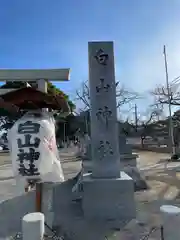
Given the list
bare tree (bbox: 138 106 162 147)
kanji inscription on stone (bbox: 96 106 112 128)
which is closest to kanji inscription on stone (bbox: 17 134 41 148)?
kanji inscription on stone (bbox: 96 106 112 128)

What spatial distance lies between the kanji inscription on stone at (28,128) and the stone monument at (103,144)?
1387 millimetres

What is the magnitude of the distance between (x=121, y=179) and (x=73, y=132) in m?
33.2

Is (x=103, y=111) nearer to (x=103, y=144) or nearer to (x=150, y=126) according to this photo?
(x=103, y=144)

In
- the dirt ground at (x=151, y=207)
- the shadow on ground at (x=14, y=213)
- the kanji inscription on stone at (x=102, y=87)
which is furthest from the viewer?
the kanji inscription on stone at (x=102, y=87)

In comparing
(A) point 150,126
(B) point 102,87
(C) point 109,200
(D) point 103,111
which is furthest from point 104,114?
(A) point 150,126

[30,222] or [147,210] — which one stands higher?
[30,222]

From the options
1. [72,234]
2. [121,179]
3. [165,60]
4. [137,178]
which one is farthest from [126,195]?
[165,60]

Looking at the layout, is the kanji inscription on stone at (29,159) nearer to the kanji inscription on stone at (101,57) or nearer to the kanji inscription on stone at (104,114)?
the kanji inscription on stone at (104,114)

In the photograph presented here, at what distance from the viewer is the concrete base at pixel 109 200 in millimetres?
4023

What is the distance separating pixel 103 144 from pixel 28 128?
1.66 meters

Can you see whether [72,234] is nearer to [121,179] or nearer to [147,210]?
[121,179]

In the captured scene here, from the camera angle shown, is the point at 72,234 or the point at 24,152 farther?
the point at 72,234

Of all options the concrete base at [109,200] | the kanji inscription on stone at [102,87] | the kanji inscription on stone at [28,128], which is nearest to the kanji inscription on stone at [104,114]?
the kanji inscription on stone at [102,87]

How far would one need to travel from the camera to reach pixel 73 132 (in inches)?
1460
